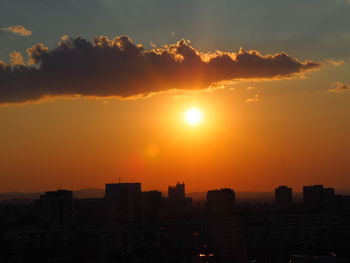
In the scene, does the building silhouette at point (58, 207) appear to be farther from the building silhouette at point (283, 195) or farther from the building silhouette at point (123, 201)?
the building silhouette at point (283, 195)

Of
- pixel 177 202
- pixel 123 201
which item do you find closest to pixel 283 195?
pixel 177 202

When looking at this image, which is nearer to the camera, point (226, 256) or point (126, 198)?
point (226, 256)

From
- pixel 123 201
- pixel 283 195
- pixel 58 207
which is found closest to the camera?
pixel 58 207

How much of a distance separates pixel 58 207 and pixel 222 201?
94.6ft

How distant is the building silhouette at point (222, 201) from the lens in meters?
A: 89.9

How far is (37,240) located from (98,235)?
20.9 feet

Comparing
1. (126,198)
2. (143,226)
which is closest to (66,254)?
(143,226)

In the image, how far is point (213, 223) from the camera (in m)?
66.2

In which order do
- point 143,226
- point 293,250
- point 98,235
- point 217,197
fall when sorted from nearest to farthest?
point 293,250 < point 98,235 < point 143,226 < point 217,197

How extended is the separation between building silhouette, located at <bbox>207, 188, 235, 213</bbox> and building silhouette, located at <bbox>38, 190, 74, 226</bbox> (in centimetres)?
2552

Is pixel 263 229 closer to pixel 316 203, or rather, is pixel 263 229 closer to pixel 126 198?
pixel 126 198

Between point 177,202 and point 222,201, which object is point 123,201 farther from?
point 177,202

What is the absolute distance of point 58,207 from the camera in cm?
7475

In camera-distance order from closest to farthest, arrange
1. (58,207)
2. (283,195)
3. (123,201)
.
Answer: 1. (58,207)
2. (123,201)
3. (283,195)
